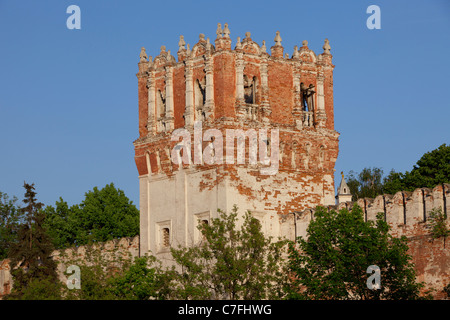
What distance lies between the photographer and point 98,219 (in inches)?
2406

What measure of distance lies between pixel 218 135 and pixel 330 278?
9.77 metres

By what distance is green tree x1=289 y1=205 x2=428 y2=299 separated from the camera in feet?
113

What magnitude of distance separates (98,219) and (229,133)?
19950 millimetres

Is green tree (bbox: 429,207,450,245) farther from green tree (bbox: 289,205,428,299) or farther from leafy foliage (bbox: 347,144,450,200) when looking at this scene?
leafy foliage (bbox: 347,144,450,200)

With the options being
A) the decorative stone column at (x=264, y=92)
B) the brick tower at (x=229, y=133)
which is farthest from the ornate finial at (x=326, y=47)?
the decorative stone column at (x=264, y=92)

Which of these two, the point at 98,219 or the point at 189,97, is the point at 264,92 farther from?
the point at 98,219

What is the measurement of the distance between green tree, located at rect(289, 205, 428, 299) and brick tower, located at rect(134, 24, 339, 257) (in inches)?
262

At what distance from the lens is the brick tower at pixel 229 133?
4297 cm

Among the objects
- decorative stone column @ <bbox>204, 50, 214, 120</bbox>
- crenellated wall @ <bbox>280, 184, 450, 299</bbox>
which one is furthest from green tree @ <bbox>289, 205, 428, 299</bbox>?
decorative stone column @ <bbox>204, 50, 214, 120</bbox>

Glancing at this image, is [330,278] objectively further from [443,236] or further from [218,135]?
[218,135]

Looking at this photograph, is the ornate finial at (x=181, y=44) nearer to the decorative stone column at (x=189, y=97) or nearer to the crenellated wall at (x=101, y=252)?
the decorative stone column at (x=189, y=97)
